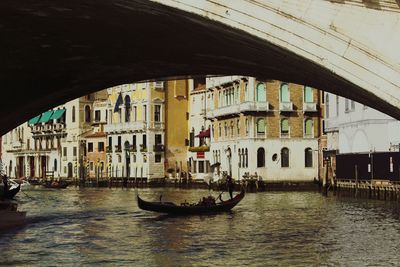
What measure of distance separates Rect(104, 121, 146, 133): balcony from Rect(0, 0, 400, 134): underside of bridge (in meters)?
57.4

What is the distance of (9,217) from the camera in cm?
2756

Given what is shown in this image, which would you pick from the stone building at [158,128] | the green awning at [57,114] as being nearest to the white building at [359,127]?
the stone building at [158,128]

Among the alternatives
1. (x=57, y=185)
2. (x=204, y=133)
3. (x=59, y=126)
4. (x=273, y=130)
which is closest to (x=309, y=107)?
(x=273, y=130)

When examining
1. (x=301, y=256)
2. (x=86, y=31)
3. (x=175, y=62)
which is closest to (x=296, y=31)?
(x=86, y=31)

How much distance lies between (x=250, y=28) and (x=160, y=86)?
65.7 meters

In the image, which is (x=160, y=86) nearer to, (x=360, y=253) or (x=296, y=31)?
(x=360, y=253)

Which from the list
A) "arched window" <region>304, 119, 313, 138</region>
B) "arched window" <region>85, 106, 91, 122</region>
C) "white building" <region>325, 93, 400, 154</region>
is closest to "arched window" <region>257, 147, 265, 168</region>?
"arched window" <region>304, 119, 313, 138</region>

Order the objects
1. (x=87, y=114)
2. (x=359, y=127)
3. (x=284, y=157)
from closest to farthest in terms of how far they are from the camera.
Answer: (x=359, y=127), (x=284, y=157), (x=87, y=114)

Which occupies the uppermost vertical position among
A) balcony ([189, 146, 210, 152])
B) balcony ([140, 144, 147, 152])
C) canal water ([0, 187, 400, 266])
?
balcony ([140, 144, 147, 152])

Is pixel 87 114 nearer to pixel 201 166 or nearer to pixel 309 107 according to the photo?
pixel 201 166

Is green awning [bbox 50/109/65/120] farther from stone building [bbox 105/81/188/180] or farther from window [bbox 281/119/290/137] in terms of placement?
window [bbox 281/119/290/137]

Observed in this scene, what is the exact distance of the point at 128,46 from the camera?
30.8 ft

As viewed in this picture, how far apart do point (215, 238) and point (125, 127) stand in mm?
52221

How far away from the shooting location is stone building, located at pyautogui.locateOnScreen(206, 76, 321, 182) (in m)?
57.2
